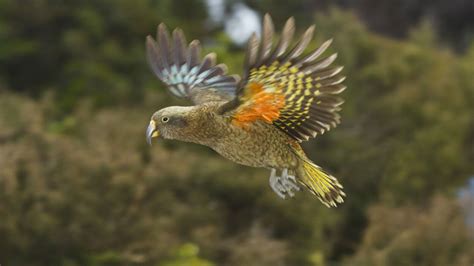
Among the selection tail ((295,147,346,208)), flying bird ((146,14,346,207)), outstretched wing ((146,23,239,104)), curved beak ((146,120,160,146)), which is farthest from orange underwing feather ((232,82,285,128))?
outstretched wing ((146,23,239,104))

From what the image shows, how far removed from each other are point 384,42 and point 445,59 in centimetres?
157

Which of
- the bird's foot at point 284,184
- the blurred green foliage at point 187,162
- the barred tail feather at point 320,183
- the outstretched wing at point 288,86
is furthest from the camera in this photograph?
the blurred green foliage at point 187,162

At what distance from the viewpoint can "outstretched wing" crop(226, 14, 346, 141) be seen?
5738mm

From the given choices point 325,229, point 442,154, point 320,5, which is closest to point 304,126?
point 325,229

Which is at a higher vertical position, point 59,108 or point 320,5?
point 320,5

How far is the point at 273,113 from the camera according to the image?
6.02m

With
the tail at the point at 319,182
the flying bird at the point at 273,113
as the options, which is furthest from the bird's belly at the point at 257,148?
the tail at the point at 319,182

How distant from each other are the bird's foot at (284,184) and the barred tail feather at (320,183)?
101 mm

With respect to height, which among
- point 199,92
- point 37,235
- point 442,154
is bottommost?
point 199,92

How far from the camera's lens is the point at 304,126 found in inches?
259

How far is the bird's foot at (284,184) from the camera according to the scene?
6.40 metres

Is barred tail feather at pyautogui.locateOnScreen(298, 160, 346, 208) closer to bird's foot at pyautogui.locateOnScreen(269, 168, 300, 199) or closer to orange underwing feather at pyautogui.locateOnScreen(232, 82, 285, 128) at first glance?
bird's foot at pyautogui.locateOnScreen(269, 168, 300, 199)

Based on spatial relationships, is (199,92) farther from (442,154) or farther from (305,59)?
(442,154)

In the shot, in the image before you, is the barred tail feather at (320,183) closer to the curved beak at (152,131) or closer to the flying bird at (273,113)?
the flying bird at (273,113)
